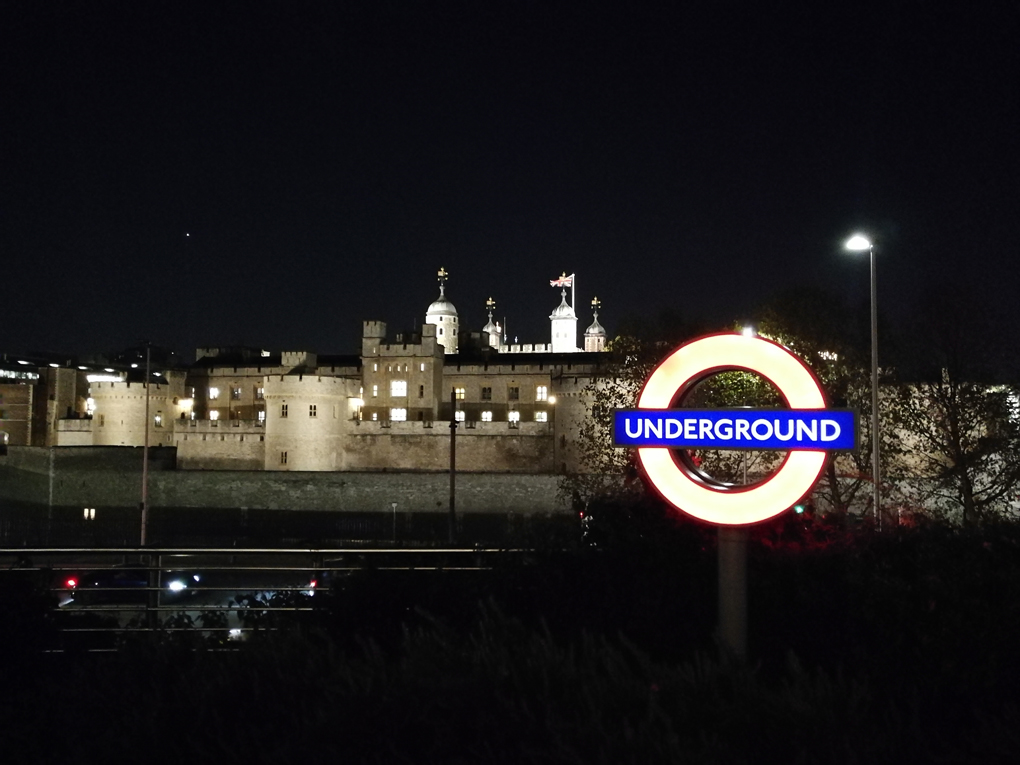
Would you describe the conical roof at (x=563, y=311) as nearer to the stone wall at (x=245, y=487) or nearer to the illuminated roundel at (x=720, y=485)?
the stone wall at (x=245, y=487)

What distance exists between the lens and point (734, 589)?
591 centimetres

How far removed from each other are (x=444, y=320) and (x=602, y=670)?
97.2 metres

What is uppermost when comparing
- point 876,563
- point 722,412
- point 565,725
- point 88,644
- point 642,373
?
point 642,373

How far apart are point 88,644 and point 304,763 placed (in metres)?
4.69

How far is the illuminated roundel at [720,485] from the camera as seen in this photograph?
5758 millimetres

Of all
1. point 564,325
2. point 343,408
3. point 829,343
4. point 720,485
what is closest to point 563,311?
point 564,325

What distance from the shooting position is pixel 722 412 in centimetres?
591

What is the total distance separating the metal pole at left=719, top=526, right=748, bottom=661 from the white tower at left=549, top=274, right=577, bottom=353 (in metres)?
107

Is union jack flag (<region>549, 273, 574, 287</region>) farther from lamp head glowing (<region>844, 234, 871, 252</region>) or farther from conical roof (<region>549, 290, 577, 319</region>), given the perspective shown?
lamp head glowing (<region>844, 234, 871, 252</region>)

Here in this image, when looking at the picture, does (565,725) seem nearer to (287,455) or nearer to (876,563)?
(876,563)

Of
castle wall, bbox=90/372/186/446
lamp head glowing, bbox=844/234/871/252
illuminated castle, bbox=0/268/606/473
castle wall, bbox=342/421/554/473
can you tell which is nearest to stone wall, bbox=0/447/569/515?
illuminated castle, bbox=0/268/606/473

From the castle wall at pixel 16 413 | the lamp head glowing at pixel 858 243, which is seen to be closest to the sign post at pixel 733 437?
the lamp head glowing at pixel 858 243

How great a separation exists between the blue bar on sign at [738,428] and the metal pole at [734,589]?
644 millimetres

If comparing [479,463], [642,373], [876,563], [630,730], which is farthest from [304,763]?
[479,463]
